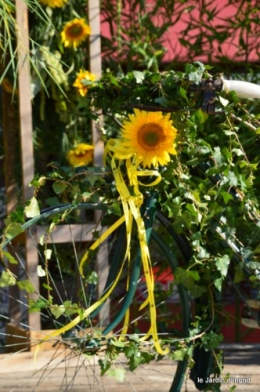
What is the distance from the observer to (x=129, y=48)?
3.84 m

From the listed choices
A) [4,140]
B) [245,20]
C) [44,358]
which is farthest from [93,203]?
[245,20]

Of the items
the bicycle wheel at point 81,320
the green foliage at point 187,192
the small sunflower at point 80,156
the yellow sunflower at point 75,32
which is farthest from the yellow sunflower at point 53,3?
the green foliage at point 187,192

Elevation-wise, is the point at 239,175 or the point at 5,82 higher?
the point at 5,82

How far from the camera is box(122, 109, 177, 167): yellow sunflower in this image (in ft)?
6.68

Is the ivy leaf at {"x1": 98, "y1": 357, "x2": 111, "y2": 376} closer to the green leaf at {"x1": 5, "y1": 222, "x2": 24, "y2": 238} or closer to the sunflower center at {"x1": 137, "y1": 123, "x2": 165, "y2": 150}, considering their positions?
the green leaf at {"x1": 5, "y1": 222, "x2": 24, "y2": 238}

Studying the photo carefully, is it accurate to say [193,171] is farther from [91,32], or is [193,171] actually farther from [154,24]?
[154,24]

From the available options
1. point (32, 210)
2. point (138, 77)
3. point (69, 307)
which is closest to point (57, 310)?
point (69, 307)

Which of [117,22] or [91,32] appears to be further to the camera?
[117,22]

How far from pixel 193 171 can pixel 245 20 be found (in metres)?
1.67

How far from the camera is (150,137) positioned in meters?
2.04

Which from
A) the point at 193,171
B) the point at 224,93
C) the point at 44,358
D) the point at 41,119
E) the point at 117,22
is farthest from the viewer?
the point at 117,22

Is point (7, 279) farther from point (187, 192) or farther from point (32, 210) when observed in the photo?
point (187, 192)

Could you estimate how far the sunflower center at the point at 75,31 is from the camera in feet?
11.0

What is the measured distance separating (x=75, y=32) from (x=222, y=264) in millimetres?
1601
